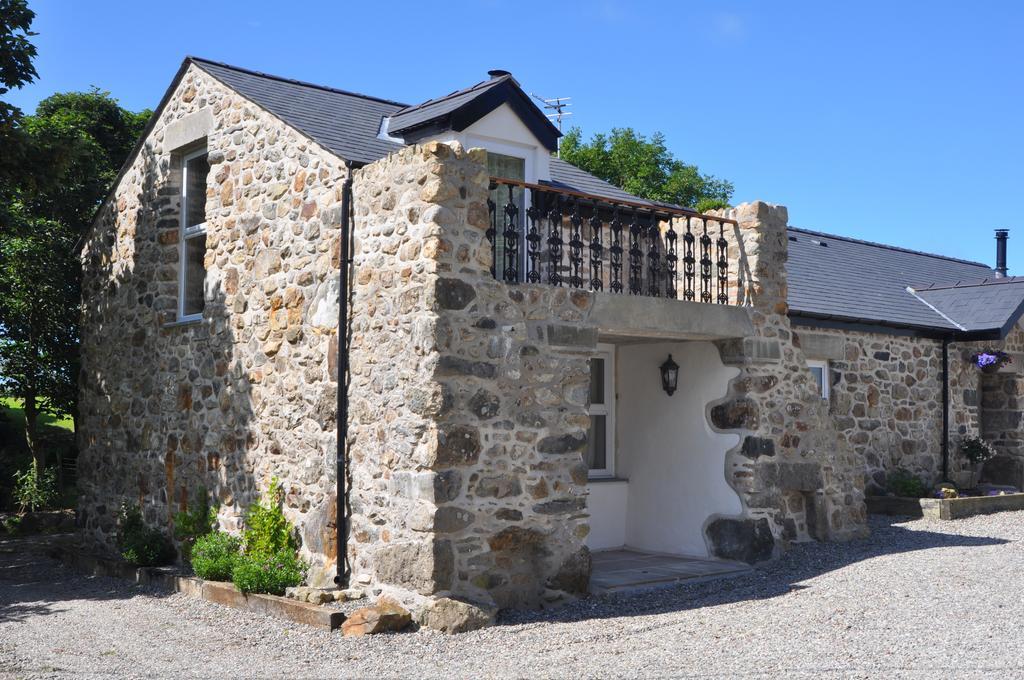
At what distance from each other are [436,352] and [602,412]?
4.12m

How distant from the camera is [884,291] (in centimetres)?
1744

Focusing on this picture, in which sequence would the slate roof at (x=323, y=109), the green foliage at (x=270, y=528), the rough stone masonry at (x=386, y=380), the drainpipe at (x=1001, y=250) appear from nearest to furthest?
1. the rough stone masonry at (x=386, y=380)
2. the green foliage at (x=270, y=528)
3. the slate roof at (x=323, y=109)
4. the drainpipe at (x=1001, y=250)

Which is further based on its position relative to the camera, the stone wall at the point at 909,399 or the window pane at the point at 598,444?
the stone wall at the point at 909,399

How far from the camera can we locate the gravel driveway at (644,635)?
659 centimetres

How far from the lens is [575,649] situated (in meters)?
7.07

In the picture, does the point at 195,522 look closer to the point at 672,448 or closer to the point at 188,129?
the point at 188,129

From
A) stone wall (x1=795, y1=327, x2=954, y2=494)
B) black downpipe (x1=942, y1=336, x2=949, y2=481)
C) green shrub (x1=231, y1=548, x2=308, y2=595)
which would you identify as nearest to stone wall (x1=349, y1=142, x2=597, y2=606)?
green shrub (x1=231, y1=548, x2=308, y2=595)

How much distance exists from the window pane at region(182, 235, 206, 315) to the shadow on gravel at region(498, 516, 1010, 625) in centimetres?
546

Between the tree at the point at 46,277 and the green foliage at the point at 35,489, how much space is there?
210 millimetres

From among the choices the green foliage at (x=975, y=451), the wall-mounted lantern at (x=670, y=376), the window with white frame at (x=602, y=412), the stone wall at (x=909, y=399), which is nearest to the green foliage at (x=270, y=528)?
the window with white frame at (x=602, y=412)

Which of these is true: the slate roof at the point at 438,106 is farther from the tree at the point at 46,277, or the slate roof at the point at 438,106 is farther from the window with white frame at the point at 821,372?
the window with white frame at the point at 821,372

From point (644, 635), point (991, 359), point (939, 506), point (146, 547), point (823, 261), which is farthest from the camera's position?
point (823, 261)

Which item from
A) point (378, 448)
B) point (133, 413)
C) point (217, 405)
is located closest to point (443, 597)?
point (378, 448)

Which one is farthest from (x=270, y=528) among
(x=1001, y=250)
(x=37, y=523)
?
(x=1001, y=250)
